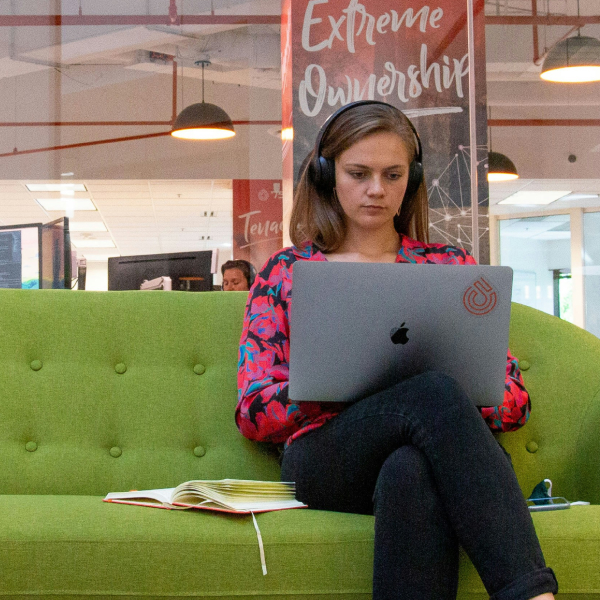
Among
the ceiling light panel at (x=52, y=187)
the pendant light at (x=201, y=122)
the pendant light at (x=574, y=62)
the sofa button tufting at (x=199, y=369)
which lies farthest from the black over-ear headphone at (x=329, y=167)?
the ceiling light panel at (x=52, y=187)

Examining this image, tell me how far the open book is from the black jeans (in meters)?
0.16

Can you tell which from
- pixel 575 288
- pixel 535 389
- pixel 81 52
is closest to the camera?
pixel 535 389

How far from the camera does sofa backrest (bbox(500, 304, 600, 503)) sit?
1684mm

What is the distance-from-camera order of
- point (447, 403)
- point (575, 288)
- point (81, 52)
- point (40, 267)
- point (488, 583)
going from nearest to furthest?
point (488, 583)
point (447, 403)
point (40, 267)
point (575, 288)
point (81, 52)

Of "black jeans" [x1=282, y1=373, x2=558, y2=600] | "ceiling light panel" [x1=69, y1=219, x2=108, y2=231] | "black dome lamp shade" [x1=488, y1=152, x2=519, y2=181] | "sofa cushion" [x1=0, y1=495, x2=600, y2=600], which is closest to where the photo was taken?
"black jeans" [x1=282, y1=373, x2=558, y2=600]

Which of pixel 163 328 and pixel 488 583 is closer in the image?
pixel 488 583

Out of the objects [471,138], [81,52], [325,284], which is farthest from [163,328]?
[81,52]

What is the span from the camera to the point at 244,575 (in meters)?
1.21

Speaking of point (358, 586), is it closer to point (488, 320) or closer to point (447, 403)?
point (447, 403)

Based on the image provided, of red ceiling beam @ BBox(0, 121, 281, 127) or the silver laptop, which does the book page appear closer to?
the silver laptop

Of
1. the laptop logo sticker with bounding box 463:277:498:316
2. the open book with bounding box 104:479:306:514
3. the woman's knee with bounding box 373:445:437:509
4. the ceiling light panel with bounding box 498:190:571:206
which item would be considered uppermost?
the ceiling light panel with bounding box 498:190:571:206

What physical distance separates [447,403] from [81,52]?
4900mm

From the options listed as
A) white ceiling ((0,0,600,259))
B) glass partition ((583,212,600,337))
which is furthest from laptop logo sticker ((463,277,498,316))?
glass partition ((583,212,600,337))

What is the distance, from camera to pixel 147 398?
173 centimetres
